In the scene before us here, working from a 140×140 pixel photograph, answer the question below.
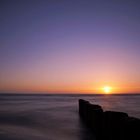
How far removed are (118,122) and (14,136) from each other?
615 centimetres

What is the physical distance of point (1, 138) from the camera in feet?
39.4

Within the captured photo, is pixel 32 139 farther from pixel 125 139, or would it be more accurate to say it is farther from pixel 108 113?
pixel 125 139

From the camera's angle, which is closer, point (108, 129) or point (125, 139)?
point (125, 139)

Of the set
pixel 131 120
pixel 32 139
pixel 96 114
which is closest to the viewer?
pixel 131 120

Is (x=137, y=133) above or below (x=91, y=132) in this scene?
above

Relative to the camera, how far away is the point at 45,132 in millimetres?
14117

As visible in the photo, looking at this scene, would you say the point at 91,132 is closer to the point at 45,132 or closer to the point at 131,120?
the point at 45,132

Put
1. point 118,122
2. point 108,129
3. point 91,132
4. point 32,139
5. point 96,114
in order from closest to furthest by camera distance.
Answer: point 118,122 < point 108,129 < point 32,139 < point 96,114 < point 91,132

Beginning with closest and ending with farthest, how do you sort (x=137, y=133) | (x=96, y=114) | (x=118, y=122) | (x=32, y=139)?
1. (x=137, y=133)
2. (x=118, y=122)
3. (x=32, y=139)
4. (x=96, y=114)

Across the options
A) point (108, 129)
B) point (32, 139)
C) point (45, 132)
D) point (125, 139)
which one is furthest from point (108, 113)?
point (45, 132)

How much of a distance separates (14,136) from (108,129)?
5.04 meters

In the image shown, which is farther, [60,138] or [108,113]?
[60,138]

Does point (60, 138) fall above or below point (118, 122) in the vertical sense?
below

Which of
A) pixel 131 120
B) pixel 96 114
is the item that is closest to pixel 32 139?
pixel 96 114
